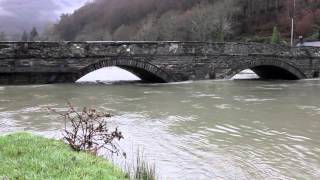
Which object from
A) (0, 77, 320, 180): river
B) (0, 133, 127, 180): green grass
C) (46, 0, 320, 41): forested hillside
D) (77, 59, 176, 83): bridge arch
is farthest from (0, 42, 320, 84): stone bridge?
(46, 0, 320, 41): forested hillside

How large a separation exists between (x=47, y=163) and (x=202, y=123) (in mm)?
6615

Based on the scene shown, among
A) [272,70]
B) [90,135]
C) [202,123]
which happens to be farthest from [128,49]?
[90,135]

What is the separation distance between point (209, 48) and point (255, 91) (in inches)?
183

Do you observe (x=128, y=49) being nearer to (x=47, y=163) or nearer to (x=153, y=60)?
(x=153, y=60)

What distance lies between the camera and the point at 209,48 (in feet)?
77.8

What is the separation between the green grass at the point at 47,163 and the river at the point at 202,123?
4.96ft

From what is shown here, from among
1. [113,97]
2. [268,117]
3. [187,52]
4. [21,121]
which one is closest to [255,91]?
[187,52]

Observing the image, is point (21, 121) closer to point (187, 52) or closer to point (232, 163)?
point (232, 163)

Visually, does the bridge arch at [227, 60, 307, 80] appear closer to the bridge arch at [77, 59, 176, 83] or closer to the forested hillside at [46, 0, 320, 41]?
the bridge arch at [77, 59, 176, 83]

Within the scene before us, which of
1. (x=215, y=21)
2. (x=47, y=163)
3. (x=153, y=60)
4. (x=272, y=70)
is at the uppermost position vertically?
(x=215, y=21)

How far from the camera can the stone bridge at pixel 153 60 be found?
64.5 ft

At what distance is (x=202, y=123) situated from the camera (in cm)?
1167

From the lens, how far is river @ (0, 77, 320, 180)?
25.1 feet

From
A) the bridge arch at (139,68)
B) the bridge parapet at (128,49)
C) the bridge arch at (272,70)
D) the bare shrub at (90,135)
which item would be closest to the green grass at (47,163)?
the bare shrub at (90,135)
